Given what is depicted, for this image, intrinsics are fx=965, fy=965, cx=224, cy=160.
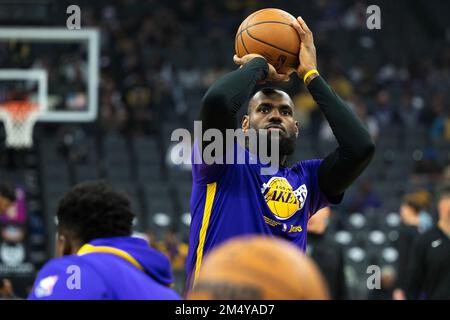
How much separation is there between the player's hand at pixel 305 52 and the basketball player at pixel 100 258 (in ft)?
4.84

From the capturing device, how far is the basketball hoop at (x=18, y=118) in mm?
13555

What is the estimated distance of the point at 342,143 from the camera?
14.9 feet

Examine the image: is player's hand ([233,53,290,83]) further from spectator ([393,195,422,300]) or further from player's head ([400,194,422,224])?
player's head ([400,194,422,224])

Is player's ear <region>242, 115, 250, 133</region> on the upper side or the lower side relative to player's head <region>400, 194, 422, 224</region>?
upper

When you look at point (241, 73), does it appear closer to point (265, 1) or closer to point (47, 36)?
point (47, 36)

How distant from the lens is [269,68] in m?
4.55

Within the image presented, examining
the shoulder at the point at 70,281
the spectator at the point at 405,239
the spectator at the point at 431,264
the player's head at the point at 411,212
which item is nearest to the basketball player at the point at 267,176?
the shoulder at the point at 70,281

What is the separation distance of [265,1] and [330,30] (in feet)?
5.24

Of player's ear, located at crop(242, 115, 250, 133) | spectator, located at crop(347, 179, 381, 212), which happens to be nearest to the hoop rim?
spectator, located at crop(347, 179, 381, 212)

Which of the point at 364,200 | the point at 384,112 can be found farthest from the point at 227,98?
the point at 384,112

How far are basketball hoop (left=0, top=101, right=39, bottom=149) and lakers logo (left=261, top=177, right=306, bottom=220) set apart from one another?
9.43 metres

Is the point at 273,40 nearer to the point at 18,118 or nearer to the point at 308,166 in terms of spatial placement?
the point at 308,166

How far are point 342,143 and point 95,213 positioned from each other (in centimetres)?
151

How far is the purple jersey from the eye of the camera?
170 inches
